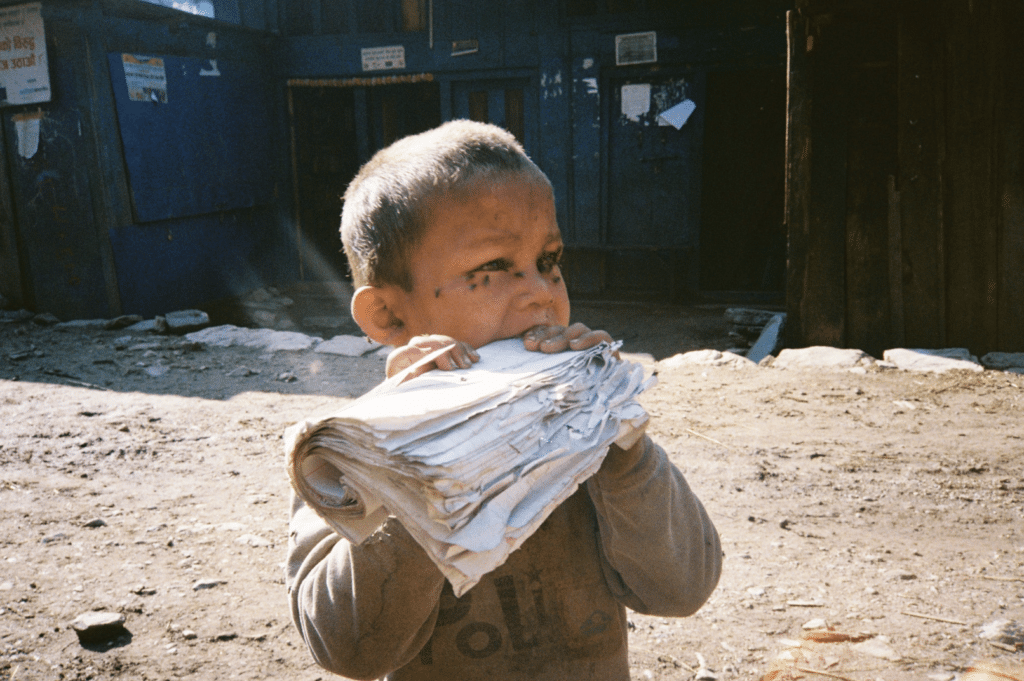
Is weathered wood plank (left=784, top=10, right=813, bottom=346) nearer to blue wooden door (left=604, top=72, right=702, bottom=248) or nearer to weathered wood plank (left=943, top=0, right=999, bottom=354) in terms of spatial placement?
weathered wood plank (left=943, top=0, right=999, bottom=354)

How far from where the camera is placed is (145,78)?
8117 mm

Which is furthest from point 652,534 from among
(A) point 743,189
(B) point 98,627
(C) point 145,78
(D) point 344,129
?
(D) point 344,129

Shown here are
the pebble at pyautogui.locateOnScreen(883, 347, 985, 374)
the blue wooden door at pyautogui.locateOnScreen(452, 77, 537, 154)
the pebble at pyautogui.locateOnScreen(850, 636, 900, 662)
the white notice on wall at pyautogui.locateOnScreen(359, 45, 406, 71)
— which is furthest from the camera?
the white notice on wall at pyautogui.locateOnScreen(359, 45, 406, 71)

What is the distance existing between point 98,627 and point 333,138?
28.8ft

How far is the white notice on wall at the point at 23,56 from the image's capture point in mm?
7504

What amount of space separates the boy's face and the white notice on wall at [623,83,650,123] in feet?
26.4

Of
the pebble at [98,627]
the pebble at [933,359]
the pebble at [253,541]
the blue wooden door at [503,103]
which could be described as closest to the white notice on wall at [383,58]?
the blue wooden door at [503,103]

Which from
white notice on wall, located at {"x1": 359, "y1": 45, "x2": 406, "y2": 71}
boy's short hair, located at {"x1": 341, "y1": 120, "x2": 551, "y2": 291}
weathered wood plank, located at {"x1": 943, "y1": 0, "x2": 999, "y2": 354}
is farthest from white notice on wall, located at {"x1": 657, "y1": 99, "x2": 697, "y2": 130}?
boy's short hair, located at {"x1": 341, "y1": 120, "x2": 551, "y2": 291}

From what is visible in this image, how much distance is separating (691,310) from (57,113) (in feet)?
21.8

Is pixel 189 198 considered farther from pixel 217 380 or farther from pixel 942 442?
pixel 942 442

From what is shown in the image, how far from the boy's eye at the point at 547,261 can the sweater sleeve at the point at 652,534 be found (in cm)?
28

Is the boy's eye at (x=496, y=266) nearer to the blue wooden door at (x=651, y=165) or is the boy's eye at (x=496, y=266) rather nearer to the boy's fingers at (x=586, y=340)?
the boy's fingers at (x=586, y=340)

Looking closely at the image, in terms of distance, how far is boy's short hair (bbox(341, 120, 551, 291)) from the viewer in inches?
44.9

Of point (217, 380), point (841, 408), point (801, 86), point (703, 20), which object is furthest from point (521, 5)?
point (841, 408)
